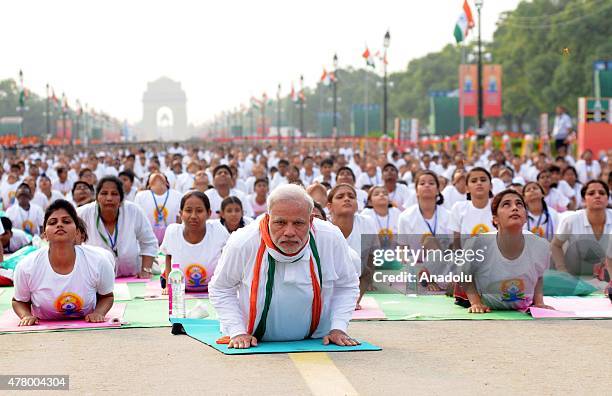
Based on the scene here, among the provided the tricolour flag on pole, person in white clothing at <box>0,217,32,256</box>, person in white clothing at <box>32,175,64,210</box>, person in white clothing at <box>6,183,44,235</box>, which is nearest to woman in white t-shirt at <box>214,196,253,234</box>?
person in white clothing at <box>0,217,32,256</box>

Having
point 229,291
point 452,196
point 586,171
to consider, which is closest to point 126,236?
point 452,196

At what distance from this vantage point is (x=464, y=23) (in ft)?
157

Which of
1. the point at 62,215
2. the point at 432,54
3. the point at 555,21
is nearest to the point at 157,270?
the point at 62,215

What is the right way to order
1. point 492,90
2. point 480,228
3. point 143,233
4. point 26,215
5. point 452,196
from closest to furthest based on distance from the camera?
1. point 480,228
2. point 143,233
3. point 452,196
4. point 26,215
5. point 492,90

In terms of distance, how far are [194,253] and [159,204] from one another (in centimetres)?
556

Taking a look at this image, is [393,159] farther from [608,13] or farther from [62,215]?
[608,13]

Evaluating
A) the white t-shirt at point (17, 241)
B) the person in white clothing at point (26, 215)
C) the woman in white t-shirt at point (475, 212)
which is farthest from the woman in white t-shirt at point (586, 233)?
the person in white clothing at point (26, 215)

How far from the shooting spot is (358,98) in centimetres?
15988

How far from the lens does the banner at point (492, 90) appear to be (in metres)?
60.1

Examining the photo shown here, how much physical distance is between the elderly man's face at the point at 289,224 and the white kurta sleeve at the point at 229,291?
44cm

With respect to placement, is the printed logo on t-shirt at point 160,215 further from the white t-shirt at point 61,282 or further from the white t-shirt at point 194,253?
the white t-shirt at point 61,282

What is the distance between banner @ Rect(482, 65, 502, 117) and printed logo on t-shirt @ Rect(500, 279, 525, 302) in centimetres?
4947

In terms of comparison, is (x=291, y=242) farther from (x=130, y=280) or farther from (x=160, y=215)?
(x=160, y=215)

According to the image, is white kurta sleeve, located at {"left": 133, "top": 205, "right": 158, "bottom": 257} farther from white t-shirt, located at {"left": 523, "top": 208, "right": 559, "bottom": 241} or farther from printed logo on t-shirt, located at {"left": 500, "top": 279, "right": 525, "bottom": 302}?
printed logo on t-shirt, located at {"left": 500, "top": 279, "right": 525, "bottom": 302}
